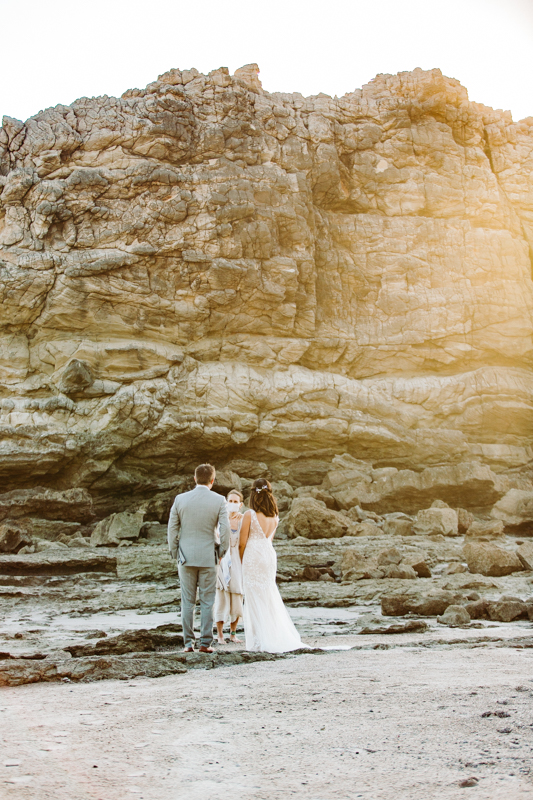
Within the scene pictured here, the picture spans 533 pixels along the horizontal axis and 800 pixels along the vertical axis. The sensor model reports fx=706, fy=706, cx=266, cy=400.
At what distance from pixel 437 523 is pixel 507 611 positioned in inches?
539

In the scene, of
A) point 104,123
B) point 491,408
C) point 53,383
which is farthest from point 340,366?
point 104,123

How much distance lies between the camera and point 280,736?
299 centimetres

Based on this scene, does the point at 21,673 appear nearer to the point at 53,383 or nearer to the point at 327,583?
the point at 327,583

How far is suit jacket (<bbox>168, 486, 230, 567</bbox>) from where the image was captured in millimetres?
6391

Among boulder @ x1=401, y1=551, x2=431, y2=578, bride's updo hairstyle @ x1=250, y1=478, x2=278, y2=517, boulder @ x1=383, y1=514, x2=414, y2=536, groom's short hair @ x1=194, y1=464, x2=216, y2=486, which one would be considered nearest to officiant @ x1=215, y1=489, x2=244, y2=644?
bride's updo hairstyle @ x1=250, y1=478, x2=278, y2=517

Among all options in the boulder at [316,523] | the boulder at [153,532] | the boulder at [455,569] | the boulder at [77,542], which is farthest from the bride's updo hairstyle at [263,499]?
the boulder at [153,532]

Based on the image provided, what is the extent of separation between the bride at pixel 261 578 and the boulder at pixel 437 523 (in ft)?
47.9

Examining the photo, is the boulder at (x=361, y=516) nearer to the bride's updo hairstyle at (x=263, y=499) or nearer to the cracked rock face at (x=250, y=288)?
the cracked rock face at (x=250, y=288)

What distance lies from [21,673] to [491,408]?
95.1 feet

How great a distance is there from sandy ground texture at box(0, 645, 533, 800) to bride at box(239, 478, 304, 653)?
2096mm

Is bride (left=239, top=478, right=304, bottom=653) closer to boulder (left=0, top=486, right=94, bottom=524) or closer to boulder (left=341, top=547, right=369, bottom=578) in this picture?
boulder (left=341, top=547, right=369, bottom=578)

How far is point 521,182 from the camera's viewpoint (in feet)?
115

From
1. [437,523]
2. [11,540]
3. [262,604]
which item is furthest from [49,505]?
[262,604]

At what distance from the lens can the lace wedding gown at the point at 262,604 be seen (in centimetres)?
649
